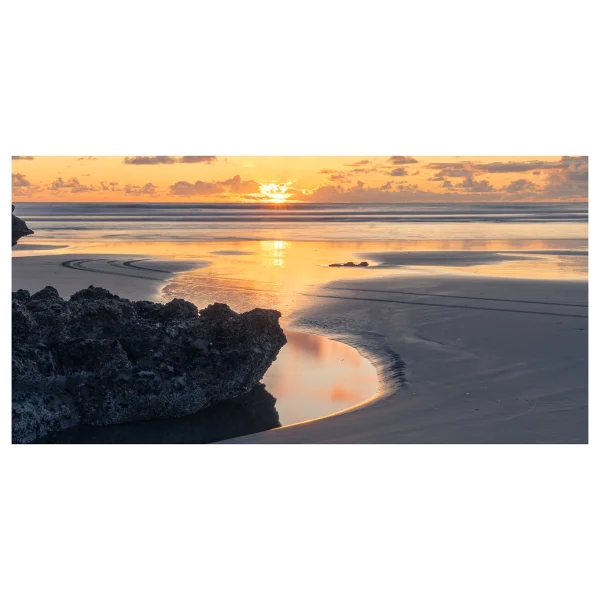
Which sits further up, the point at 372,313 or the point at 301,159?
the point at 301,159

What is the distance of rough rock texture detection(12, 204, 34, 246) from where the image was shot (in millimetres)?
5946

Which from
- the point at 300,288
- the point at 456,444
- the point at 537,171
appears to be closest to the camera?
the point at 456,444

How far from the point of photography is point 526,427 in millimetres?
5590

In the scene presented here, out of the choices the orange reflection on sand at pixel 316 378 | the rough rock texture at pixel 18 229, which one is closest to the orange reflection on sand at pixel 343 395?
the orange reflection on sand at pixel 316 378

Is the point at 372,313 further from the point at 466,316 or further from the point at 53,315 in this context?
the point at 53,315

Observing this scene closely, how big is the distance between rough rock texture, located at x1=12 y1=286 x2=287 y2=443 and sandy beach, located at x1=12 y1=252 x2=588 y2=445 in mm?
246

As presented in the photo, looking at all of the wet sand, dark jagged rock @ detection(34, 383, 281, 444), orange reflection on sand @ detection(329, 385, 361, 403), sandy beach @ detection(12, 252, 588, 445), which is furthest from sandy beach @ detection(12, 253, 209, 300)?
orange reflection on sand @ detection(329, 385, 361, 403)

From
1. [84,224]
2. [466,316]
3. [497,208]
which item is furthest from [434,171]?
[84,224]

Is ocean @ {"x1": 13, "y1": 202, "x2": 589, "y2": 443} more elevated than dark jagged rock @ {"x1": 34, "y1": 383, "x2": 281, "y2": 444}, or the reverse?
ocean @ {"x1": 13, "y1": 202, "x2": 589, "y2": 443}

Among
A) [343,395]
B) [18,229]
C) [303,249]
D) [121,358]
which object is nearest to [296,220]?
[303,249]

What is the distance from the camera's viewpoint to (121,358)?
18.8 feet

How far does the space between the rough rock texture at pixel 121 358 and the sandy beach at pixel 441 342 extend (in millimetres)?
246

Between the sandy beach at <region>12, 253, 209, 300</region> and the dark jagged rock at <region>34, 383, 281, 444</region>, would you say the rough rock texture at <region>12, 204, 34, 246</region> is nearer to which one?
the sandy beach at <region>12, 253, 209, 300</region>

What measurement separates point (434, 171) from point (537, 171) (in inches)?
26.3
